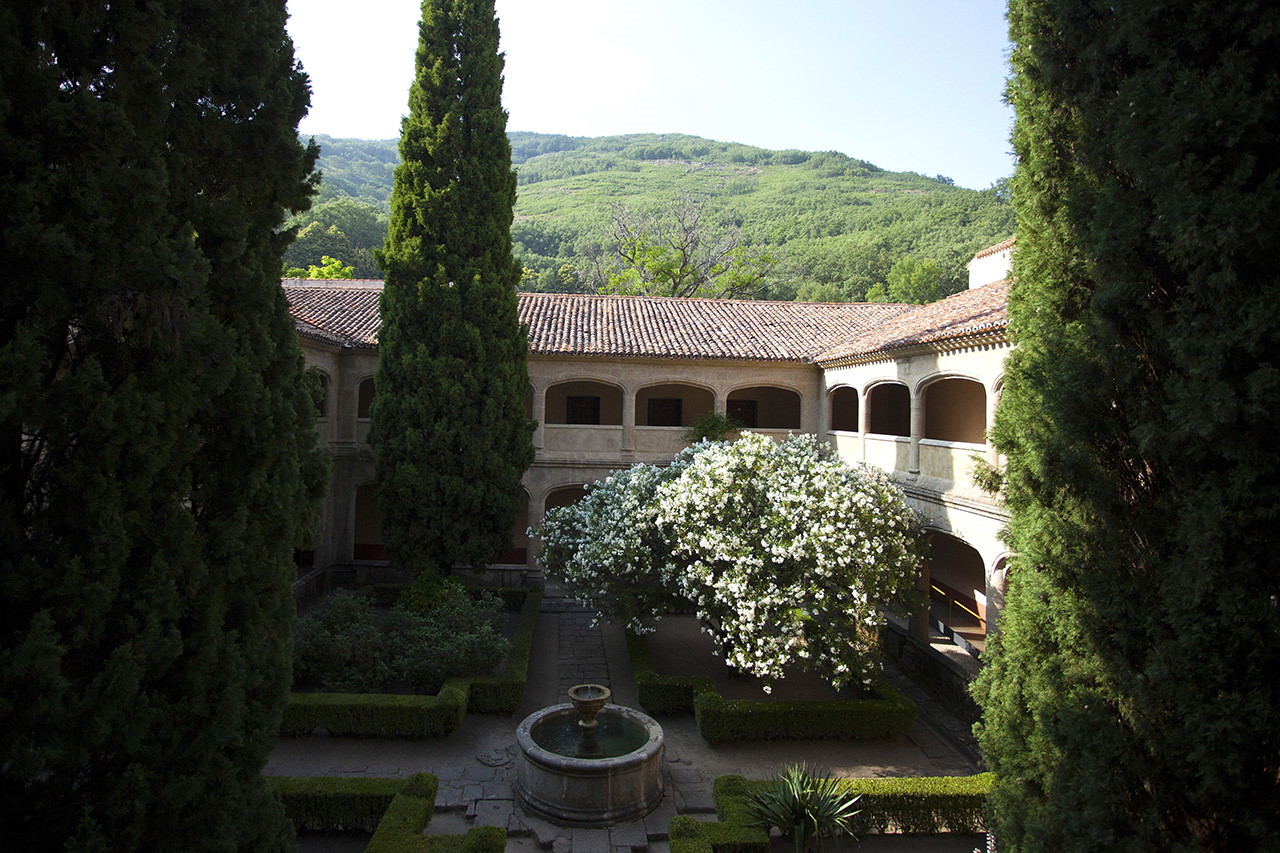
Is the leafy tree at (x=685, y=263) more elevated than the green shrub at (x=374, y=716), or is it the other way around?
the leafy tree at (x=685, y=263)

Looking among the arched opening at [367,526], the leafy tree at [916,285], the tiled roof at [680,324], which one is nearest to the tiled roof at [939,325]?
the tiled roof at [680,324]

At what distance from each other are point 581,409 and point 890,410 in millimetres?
8195

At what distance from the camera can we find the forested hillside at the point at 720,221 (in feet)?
127

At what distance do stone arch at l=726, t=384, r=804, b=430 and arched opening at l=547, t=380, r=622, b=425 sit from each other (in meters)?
3.29

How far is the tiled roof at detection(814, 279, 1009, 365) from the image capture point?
36.0ft

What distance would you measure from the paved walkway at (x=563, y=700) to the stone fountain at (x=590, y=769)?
0.52 ft

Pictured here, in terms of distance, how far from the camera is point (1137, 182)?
429cm

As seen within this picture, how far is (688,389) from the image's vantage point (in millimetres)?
20438

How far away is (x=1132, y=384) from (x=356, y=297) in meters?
19.1

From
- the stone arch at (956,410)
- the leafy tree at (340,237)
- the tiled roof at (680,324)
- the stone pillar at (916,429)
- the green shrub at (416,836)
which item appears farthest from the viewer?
the leafy tree at (340,237)

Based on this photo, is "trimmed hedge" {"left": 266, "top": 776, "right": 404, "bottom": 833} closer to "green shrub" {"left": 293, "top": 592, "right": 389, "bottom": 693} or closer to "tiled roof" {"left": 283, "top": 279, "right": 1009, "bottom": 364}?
"green shrub" {"left": 293, "top": 592, "right": 389, "bottom": 693}

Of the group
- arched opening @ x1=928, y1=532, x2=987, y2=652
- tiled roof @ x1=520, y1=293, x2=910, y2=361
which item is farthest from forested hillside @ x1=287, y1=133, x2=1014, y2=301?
arched opening @ x1=928, y1=532, x2=987, y2=652

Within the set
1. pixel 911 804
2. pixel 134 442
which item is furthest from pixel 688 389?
pixel 134 442

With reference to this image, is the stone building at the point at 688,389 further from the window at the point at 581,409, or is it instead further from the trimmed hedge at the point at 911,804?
the trimmed hedge at the point at 911,804
